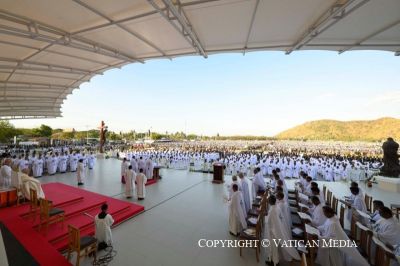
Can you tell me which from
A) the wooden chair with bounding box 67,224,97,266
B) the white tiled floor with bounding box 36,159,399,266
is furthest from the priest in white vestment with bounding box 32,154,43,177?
the wooden chair with bounding box 67,224,97,266

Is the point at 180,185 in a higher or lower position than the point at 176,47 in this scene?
lower

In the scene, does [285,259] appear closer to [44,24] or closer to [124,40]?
[124,40]

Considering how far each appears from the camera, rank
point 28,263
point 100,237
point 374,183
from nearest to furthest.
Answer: point 28,263 → point 100,237 → point 374,183

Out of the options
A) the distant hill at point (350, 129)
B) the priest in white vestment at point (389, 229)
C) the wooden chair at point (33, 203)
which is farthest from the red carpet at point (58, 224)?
the distant hill at point (350, 129)

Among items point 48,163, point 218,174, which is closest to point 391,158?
point 218,174

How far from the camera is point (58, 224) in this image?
5.74 meters

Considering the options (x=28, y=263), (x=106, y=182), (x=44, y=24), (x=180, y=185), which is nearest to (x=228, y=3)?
(x=44, y=24)

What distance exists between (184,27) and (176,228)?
554 centimetres

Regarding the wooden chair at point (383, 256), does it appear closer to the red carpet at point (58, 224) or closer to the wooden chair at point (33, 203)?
the red carpet at point (58, 224)

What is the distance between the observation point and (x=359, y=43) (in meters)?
5.87

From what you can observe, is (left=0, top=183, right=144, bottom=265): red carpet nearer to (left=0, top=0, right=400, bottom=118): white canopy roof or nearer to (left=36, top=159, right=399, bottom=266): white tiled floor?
(left=36, top=159, right=399, bottom=266): white tiled floor

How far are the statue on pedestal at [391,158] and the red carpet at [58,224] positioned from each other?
11.7m

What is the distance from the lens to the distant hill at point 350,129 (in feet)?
313

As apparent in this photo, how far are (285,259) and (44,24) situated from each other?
8008mm
